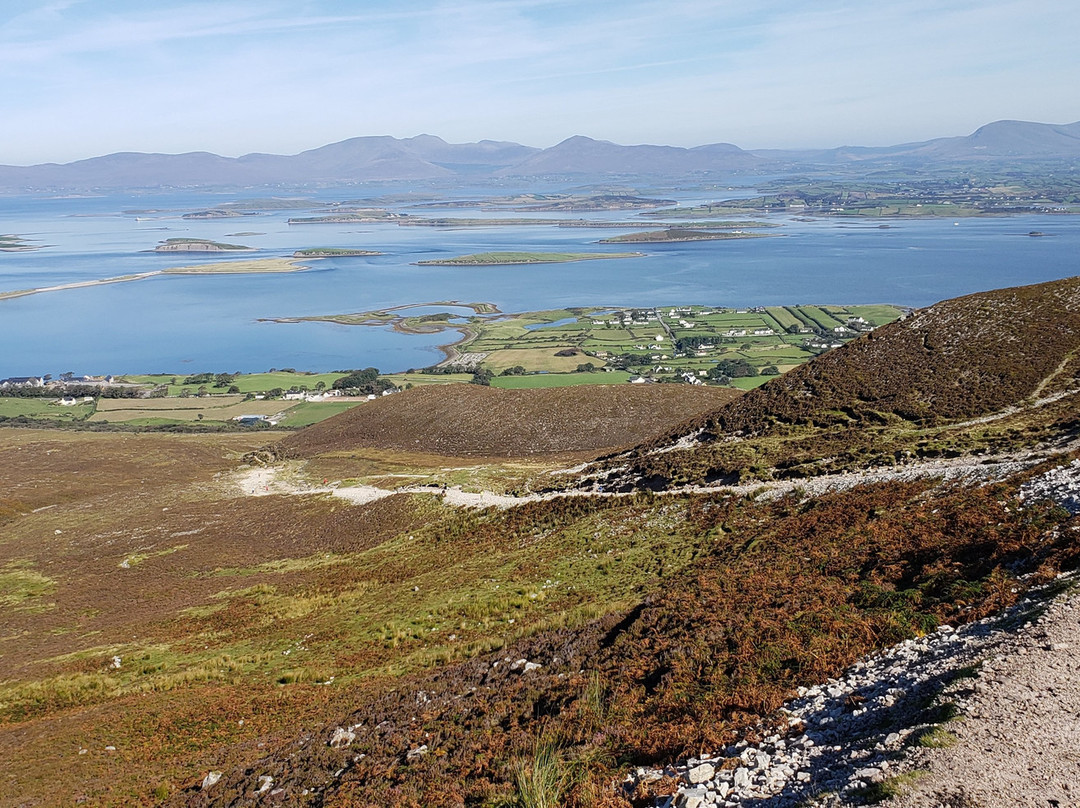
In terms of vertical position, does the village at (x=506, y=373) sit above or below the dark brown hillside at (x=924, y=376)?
below

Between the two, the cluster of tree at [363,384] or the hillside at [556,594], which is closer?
the hillside at [556,594]

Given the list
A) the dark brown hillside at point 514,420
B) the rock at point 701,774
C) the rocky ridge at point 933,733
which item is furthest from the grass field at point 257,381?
the rock at point 701,774

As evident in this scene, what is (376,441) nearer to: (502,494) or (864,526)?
(502,494)

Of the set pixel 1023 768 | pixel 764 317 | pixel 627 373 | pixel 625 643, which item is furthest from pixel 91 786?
pixel 764 317

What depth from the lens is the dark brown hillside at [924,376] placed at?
1071 inches

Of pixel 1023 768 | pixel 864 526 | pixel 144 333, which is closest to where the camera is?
pixel 1023 768

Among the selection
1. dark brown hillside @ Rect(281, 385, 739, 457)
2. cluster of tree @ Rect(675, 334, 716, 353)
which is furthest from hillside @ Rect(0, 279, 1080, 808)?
cluster of tree @ Rect(675, 334, 716, 353)

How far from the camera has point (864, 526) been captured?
16625mm

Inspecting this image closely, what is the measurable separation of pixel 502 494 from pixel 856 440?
14.3m

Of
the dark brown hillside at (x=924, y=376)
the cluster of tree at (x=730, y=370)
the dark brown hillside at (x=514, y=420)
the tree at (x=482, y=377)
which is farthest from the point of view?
the cluster of tree at (x=730, y=370)

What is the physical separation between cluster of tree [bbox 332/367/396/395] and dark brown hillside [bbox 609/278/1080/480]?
171 ft

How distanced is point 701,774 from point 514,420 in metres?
40.7

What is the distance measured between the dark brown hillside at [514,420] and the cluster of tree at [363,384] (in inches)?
947

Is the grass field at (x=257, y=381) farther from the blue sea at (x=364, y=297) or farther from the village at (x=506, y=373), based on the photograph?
the blue sea at (x=364, y=297)
